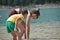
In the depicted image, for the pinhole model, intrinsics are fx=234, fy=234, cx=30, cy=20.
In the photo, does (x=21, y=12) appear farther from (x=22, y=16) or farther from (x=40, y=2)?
(x=40, y=2)

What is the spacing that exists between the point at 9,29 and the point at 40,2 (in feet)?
171

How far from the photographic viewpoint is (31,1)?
184 ft

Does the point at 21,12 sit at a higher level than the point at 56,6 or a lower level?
higher

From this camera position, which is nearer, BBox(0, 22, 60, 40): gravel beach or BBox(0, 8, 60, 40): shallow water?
BBox(0, 22, 60, 40): gravel beach

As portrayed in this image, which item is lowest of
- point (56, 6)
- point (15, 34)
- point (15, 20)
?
point (56, 6)

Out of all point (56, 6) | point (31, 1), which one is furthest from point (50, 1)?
point (31, 1)

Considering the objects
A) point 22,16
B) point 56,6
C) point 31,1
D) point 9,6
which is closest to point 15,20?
point 22,16

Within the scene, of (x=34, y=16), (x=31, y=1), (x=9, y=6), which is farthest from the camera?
(x=31, y=1)

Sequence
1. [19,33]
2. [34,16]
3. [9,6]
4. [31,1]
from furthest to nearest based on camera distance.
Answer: [31,1]
[9,6]
[19,33]
[34,16]

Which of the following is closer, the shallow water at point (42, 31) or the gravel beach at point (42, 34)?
the gravel beach at point (42, 34)

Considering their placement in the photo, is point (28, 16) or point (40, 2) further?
point (40, 2)

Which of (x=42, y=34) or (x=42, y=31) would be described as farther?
(x=42, y=31)

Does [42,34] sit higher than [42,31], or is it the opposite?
[42,34]

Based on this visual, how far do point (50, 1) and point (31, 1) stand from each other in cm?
684
